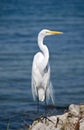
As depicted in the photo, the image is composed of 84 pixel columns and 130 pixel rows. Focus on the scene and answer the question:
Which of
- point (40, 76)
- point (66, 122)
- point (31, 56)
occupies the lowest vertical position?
point (66, 122)

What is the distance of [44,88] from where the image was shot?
9867 mm

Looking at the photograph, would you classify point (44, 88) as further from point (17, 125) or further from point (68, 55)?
point (68, 55)

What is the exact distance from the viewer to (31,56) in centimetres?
1630

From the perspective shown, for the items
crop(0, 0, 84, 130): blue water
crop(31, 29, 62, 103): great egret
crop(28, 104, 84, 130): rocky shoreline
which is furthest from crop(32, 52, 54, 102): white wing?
crop(28, 104, 84, 130): rocky shoreline

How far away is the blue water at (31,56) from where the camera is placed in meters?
12.7

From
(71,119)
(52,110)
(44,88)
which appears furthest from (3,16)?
(71,119)

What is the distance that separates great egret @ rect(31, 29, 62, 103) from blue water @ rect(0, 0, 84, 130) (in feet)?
3.98

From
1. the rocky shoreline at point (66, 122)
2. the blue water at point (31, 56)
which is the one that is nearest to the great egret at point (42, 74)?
the blue water at point (31, 56)

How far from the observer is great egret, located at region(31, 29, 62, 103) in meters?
9.84

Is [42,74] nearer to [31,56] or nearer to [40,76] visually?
[40,76]

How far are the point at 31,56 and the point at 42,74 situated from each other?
633 cm

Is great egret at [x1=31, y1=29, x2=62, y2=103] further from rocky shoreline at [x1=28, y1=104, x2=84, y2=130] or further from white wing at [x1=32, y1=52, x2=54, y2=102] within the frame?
rocky shoreline at [x1=28, y1=104, x2=84, y2=130]

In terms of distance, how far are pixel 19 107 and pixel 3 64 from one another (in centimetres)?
326

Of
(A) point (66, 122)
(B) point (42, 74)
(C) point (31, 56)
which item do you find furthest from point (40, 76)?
(C) point (31, 56)
